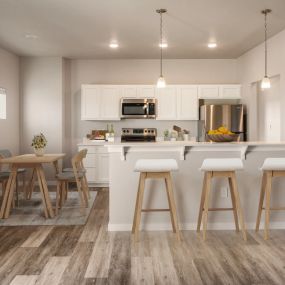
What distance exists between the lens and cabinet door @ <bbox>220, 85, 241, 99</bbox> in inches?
311

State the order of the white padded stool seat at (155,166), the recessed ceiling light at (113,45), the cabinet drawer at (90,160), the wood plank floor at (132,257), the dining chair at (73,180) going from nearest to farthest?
the wood plank floor at (132,257), the white padded stool seat at (155,166), the dining chair at (73,180), the recessed ceiling light at (113,45), the cabinet drawer at (90,160)

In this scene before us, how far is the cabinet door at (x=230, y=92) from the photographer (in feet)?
25.9

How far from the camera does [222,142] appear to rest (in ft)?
14.8

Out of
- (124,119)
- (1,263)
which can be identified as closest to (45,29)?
(124,119)

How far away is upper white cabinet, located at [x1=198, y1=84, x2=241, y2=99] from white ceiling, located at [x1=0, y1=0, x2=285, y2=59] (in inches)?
25.1

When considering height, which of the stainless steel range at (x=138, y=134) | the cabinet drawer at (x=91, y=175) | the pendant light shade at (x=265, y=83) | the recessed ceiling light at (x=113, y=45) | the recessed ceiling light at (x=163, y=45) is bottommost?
the cabinet drawer at (x=91, y=175)

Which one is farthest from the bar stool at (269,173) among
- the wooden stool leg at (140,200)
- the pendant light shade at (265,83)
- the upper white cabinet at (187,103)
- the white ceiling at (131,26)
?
the upper white cabinet at (187,103)

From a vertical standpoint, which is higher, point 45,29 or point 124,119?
point 45,29

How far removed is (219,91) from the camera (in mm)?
7906

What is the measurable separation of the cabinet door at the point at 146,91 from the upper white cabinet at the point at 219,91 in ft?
3.03

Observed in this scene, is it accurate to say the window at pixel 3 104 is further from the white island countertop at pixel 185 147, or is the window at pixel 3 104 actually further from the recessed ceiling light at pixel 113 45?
the white island countertop at pixel 185 147

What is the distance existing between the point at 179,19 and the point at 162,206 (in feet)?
7.91

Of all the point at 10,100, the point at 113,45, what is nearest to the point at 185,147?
the point at 113,45

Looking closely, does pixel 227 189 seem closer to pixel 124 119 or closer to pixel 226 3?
pixel 226 3
